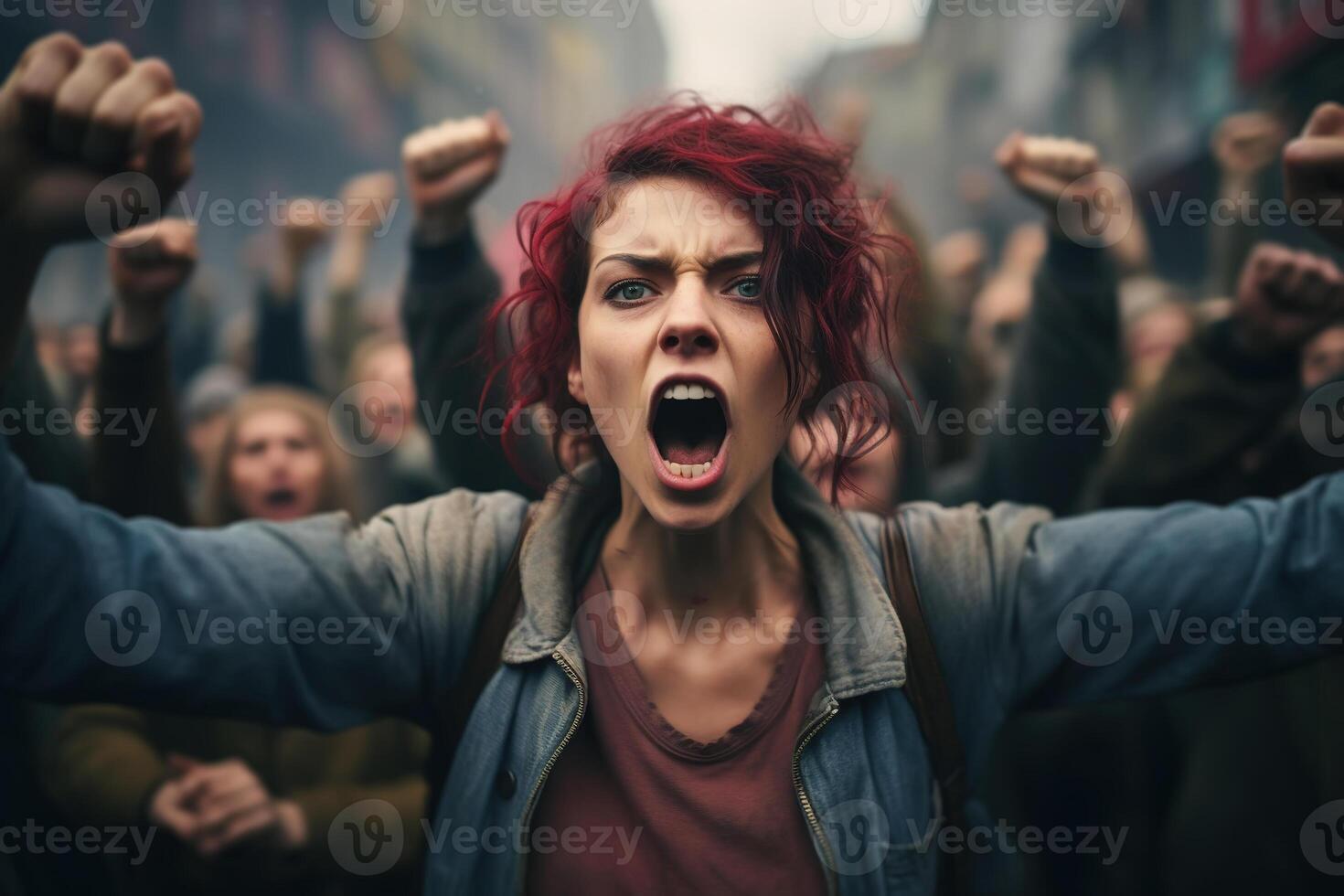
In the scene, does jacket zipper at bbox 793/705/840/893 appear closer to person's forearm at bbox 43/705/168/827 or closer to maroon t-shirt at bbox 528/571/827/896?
maroon t-shirt at bbox 528/571/827/896

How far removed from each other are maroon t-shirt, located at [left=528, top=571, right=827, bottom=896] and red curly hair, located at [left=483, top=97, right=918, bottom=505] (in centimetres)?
48

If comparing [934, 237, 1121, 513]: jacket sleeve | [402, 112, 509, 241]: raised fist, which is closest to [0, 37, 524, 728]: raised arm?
[402, 112, 509, 241]: raised fist

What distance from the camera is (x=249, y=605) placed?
1.33 metres

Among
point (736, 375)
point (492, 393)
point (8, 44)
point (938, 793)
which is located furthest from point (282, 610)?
point (8, 44)

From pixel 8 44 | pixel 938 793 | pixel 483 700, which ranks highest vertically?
pixel 8 44

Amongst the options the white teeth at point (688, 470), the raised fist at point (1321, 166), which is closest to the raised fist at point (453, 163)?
the white teeth at point (688, 470)

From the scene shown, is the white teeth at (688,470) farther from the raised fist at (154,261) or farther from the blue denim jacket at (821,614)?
the raised fist at (154,261)

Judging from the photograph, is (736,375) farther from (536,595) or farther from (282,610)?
(282,610)

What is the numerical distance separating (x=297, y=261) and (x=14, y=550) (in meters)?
2.16

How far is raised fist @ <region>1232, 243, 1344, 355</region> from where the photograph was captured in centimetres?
183

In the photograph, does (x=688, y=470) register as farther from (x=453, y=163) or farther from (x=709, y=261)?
(x=453, y=163)

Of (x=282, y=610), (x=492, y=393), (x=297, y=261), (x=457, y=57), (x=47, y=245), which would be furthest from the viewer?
(x=457, y=57)

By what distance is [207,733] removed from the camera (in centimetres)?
218

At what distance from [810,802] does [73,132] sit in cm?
126
